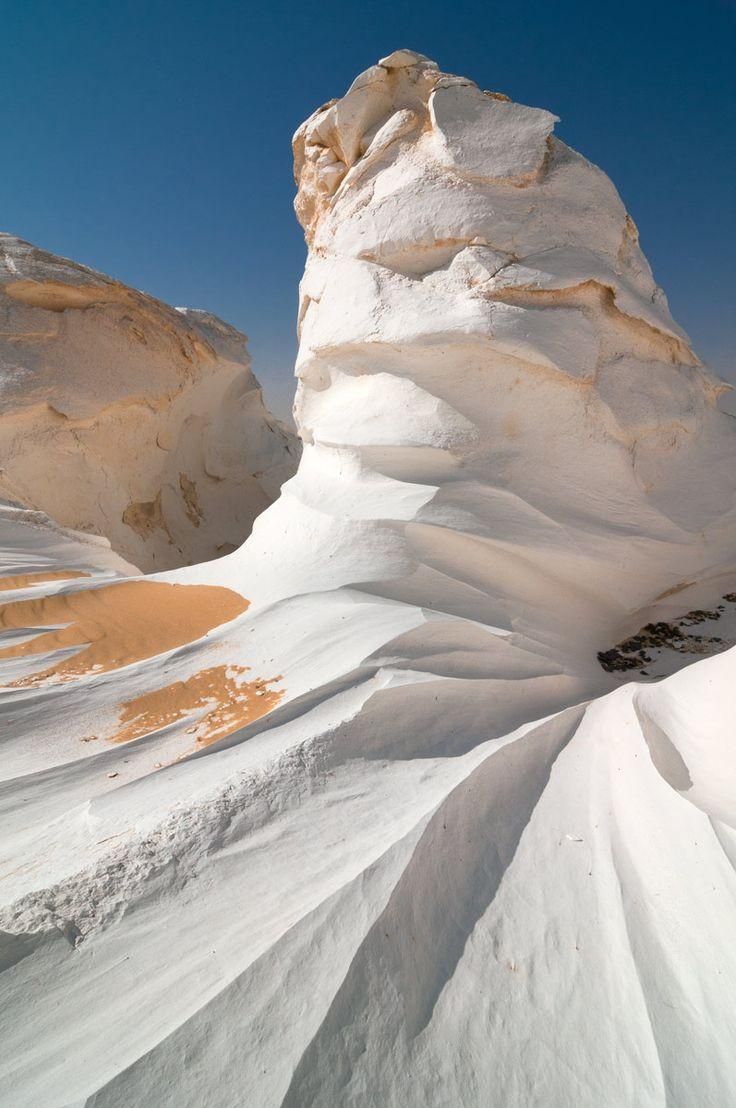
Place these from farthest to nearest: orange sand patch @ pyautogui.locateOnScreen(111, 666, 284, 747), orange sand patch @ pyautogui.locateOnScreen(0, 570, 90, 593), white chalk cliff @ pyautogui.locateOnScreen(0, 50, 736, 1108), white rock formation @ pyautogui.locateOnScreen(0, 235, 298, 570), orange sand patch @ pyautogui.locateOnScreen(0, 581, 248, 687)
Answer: white rock formation @ pyautogui.locateOnScreen(0, 235, 298, 570) → orange sand patch @ pyautogui.locateOnScreen(0, 570, 90, 593) → orange sand patch @ pyautogui.locateOnScreen(0, 581, 248, 687) → orange sand patch @ pyautogui.locateOnScreen(111, 666, 284, 747) → white chalk cliff @ pyautogui.locateOnScreen(0, 50, 736, 1108)

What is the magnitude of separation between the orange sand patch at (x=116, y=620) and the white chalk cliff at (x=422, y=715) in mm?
21

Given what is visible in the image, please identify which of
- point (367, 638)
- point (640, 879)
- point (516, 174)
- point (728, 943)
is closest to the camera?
point (728, 943)

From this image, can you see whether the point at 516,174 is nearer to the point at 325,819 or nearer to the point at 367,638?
the point at 367,638

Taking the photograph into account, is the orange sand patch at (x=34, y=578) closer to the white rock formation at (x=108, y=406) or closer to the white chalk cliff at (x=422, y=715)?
the white chalk cliff at (x=422, y=715)

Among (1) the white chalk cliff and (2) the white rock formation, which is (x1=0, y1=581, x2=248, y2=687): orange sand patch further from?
(2) the white rock formation

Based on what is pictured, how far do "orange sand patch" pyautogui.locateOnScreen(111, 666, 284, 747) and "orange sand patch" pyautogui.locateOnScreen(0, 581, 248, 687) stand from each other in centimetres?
38

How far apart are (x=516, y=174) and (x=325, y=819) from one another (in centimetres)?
344

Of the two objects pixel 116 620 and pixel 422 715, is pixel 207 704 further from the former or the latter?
pixel 116 620

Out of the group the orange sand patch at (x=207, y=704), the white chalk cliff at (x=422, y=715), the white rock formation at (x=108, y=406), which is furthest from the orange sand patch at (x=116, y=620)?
the white rock formation at (x=108, y=406)

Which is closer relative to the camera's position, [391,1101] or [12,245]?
[391,1101]

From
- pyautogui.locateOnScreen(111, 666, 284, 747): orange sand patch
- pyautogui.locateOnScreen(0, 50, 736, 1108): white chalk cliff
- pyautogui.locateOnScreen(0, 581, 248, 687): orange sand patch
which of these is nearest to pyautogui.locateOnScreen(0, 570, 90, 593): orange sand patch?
pyautogui.locateOnScreen(0, 50, 736, 1108): white chalk cliff

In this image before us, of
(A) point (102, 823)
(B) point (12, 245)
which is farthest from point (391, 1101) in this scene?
(B) point (12, 245)

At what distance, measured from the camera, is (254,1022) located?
3.02 feet

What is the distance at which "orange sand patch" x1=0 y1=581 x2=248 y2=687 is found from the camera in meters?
2.42
